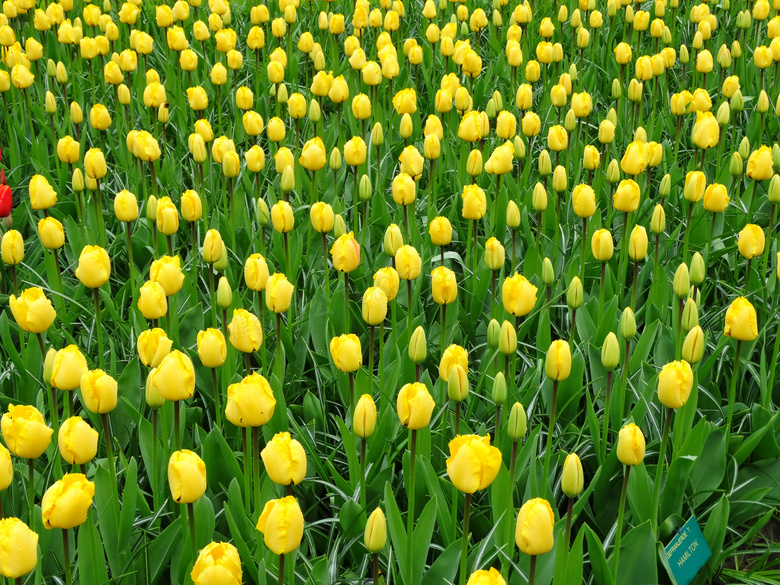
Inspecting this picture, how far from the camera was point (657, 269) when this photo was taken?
3191 millimetres

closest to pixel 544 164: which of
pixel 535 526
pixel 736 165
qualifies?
pixel 736 165

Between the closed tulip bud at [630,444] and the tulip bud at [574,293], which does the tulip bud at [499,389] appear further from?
the tulip bud at [574,293]

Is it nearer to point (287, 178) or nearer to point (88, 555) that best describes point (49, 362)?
point (88, 555)

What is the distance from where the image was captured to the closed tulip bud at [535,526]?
1.58 m

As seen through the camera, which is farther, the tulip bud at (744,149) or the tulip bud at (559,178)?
the tulip bud at (744,149)

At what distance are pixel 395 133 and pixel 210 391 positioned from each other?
2192 mm

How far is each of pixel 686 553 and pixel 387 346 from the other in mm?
1137

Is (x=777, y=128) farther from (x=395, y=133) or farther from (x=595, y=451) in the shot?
(x=595, y=451)

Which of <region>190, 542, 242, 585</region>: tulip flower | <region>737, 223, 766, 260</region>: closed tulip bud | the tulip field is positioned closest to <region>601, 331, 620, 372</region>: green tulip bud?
the tulip field

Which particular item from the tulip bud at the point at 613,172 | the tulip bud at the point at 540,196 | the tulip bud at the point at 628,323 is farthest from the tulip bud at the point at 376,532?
the tulip bud at the point at 613,172

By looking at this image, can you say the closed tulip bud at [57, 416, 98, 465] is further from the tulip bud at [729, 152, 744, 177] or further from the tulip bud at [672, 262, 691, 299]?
the tulip bud at [729, 152, 744, 177]

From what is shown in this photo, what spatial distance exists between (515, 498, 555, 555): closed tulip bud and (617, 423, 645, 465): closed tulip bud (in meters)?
0.32

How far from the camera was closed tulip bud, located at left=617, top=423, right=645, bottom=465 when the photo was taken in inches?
71.9

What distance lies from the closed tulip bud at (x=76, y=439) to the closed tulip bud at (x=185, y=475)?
A: 0.24 metres
